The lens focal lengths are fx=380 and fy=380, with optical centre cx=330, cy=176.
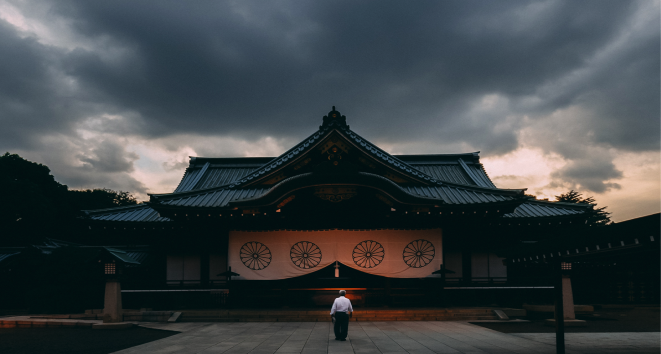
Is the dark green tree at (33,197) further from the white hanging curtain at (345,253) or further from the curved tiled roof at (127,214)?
the white hanging curtain at (345,253)

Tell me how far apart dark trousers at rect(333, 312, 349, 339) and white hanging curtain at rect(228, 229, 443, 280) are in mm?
5340

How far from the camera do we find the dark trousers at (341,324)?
33.7 feet

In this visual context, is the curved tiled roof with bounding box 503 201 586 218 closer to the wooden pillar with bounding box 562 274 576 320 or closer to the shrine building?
the shrine building

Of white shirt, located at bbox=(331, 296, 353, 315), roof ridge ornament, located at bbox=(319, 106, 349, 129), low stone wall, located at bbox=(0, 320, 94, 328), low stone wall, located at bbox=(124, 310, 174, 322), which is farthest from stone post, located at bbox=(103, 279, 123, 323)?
roof ridge ornament, located at bbox=(319, 106, 349, 129)

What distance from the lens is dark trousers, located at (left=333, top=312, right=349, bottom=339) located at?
10281 millimetres

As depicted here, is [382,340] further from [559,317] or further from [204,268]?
[204,268]

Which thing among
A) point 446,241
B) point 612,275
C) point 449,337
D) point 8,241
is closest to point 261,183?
point 446,241

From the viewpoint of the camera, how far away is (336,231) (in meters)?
15.9

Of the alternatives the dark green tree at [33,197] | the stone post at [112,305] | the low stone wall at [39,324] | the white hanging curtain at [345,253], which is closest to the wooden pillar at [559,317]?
the white hanging curtain at [345,253]

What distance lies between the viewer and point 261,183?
58.1 ft

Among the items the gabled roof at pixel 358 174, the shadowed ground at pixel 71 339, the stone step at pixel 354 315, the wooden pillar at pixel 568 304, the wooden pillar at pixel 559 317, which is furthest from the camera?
the gabled roof at pixel 358 174

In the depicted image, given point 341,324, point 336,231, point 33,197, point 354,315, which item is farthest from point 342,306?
point 33,197

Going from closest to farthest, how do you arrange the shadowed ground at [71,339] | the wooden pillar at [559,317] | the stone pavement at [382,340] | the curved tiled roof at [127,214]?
the wooden pillar at [559,317], the stone pavement at [382,340], the shadowed ground at [71,339], the curved tiled roof at [127,214]

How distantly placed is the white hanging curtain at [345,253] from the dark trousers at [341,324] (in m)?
5.34
